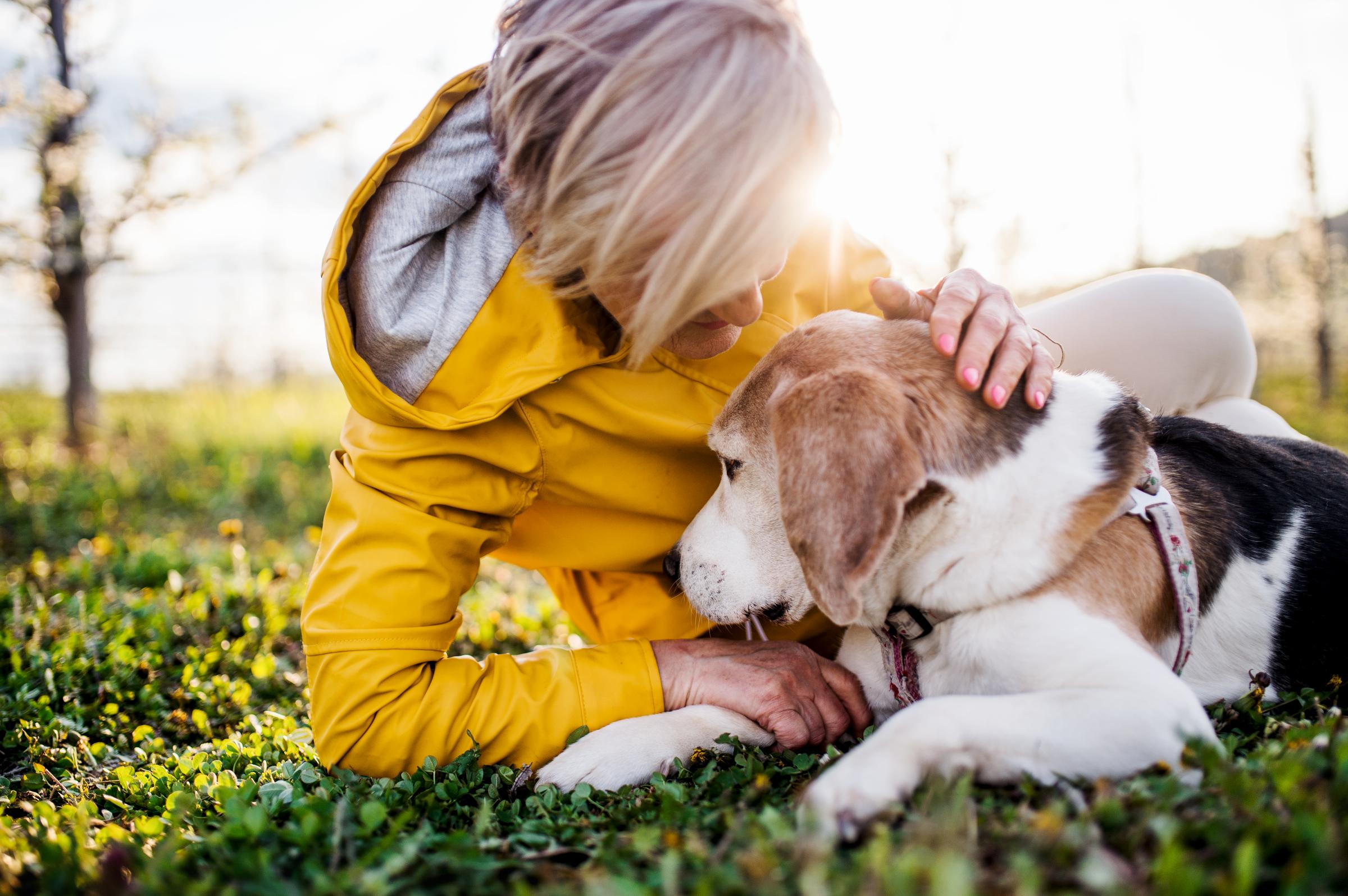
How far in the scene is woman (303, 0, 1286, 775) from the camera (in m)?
2.06

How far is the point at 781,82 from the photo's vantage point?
2102mm

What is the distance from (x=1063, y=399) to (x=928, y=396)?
47 cm

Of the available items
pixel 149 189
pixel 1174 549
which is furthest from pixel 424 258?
pixel 149 189

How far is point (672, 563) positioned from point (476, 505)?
650mm

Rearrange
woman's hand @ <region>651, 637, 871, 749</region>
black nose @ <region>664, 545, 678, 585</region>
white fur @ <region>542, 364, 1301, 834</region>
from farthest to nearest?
black nose @ <region>664, 545, 678, 585</region>, woman's hand @ <region>651, 637, 871, 749</region>, white fur @ <region>542, 364, 1301, 834</region>

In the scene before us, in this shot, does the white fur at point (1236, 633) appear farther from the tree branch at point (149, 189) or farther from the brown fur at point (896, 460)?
the tree branch at point (149, 189)

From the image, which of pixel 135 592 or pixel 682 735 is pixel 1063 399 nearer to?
pixel 682 735

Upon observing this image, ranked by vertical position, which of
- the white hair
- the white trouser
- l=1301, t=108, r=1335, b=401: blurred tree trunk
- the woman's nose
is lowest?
l=1301, t=108, r=1335, b=401: blurred tree trunk

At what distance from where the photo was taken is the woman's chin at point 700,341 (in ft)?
8.20

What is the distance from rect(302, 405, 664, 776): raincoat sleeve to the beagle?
0.67ft

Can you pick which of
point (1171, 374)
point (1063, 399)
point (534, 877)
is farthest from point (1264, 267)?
point (534, 877)

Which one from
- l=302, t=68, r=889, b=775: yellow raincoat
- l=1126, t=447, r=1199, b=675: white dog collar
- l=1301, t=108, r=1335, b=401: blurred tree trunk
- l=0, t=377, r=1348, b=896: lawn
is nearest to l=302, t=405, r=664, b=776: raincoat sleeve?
l=302, t=68, r=889, b=775: yellow raincoat

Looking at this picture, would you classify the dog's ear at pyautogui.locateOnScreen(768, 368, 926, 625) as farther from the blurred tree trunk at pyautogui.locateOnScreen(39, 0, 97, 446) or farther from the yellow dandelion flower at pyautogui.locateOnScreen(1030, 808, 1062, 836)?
the blurred tree trunk at pyautogui.locateOnScreen(39, 0, 97, 446)

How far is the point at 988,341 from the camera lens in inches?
92.6
